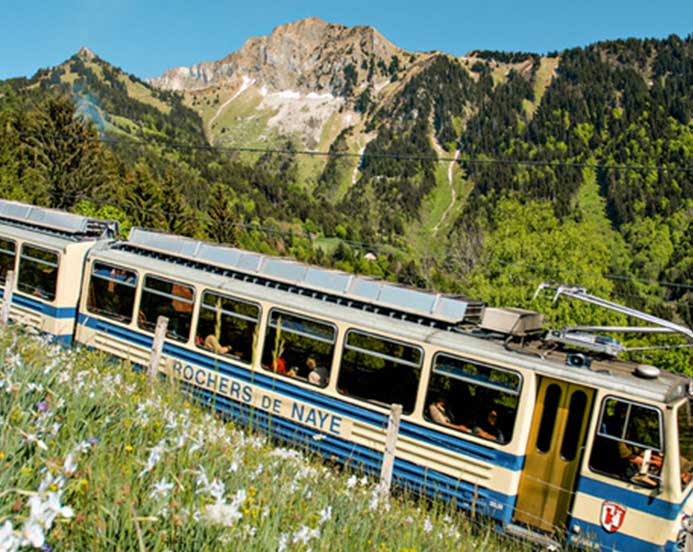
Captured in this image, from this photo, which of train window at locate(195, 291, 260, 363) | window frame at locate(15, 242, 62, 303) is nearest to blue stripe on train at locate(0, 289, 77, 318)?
window frame at locate(15, 242, 62, 303)

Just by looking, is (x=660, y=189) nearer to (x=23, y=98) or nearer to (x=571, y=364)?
(x=23, y=98)

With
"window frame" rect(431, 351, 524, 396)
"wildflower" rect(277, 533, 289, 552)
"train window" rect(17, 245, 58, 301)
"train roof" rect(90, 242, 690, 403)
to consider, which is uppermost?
"wildflower" rect(277, 533, 289, 552)

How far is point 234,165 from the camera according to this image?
194000 millimetres

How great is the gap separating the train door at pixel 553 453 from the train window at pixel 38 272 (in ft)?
36.7

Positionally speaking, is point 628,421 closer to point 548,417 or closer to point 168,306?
point 548,417

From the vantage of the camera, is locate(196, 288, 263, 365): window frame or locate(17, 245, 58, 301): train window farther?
locate(17, 245, 58, 301): train window

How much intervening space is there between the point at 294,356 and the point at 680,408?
239 inches

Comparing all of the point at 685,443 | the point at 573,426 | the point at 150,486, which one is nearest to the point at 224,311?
the point at 573,426

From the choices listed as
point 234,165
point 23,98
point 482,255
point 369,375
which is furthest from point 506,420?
point 234,165

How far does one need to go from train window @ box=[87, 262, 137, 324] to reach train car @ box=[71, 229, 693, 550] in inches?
34.3

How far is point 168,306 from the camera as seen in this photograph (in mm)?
13656

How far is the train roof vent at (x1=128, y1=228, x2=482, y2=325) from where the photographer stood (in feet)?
36.6

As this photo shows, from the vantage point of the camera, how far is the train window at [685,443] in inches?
349

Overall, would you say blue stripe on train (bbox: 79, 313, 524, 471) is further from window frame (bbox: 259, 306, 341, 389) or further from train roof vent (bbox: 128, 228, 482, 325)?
train roof vent (bbox: 128, 228, 482, 325)
